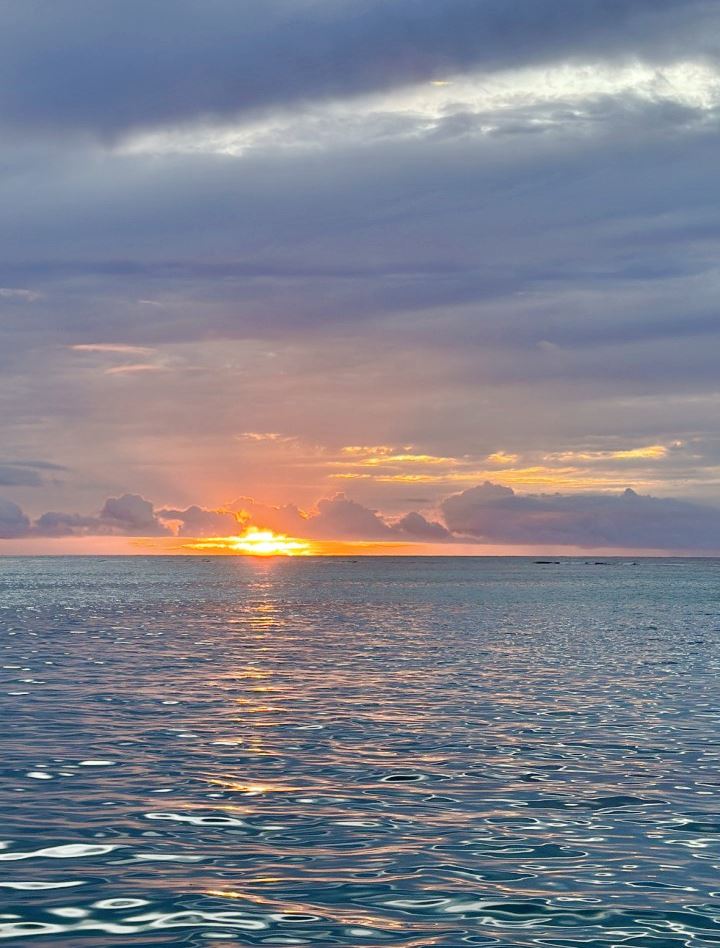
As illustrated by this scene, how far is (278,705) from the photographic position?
36906mm

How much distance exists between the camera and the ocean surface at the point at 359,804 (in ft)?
50.0

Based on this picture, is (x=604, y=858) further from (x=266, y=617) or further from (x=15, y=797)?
(x=266, y=617)

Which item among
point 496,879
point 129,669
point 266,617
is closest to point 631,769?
A: point 496,879

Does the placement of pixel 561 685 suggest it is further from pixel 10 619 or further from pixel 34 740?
pixel 10 619

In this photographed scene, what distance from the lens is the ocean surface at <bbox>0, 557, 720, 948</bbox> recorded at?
1523 centimetres

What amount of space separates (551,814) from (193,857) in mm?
7338

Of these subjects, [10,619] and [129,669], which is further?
[10,619]

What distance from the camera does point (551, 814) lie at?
70.5ft

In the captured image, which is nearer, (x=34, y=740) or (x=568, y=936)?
(x=568, y=936)

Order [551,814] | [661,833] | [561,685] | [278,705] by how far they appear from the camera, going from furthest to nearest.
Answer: [561,685]
[278,705]
[551,814]
[661,833]

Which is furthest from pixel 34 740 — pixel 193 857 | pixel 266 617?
pixel 266 617

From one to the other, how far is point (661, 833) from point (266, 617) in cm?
7768

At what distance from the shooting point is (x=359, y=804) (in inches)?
867

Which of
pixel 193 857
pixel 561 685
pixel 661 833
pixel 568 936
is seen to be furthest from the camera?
pixel 561 685
